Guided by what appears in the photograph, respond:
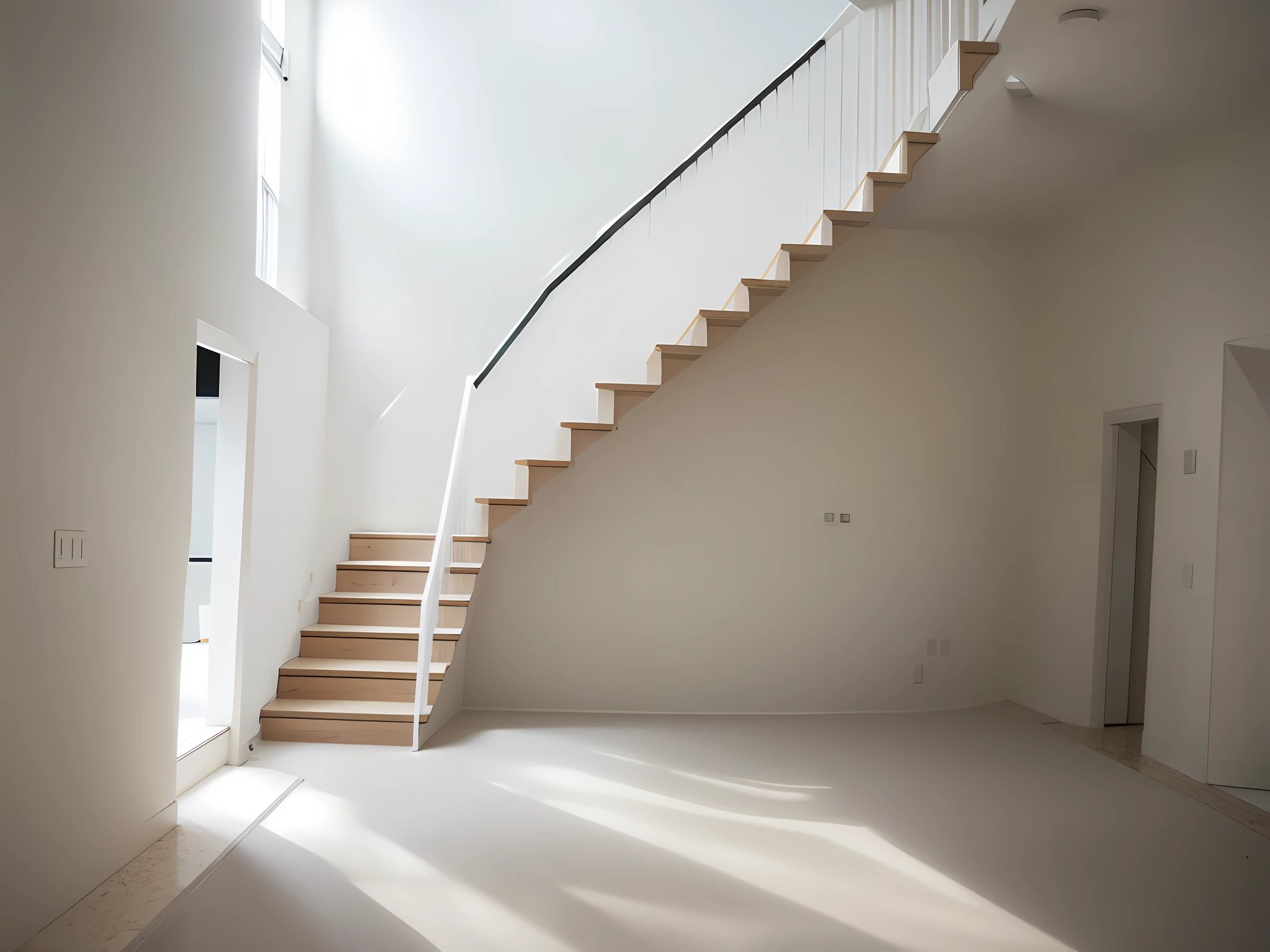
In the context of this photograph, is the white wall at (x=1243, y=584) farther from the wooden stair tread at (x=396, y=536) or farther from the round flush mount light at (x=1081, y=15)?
the wooden stair tread at (x=396, y=536)

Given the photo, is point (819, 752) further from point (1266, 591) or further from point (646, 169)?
point (646, 169)

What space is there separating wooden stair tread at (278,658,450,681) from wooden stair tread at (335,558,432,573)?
0.73 m

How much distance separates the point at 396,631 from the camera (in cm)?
527

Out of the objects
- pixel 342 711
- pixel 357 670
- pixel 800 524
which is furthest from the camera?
pixel 800 524

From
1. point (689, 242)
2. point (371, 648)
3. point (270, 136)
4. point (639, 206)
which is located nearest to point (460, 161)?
point (270, 136)

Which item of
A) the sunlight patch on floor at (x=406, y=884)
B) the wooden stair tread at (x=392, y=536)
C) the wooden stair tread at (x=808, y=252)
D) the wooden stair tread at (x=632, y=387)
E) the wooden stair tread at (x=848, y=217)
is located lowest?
the sunlight patch on floor at (x=406, y=884)

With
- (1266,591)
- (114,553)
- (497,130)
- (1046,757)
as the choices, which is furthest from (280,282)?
(1266,591)

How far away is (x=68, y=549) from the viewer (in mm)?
2719

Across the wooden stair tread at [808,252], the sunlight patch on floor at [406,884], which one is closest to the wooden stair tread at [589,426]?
the wooden stair tread at [808,252]

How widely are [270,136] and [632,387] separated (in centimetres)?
304

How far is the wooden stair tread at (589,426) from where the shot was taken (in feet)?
16.2

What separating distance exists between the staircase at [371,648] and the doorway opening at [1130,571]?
4117 millimetres

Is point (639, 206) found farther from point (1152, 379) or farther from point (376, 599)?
point (1152, 379)

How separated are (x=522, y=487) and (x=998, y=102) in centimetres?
335
